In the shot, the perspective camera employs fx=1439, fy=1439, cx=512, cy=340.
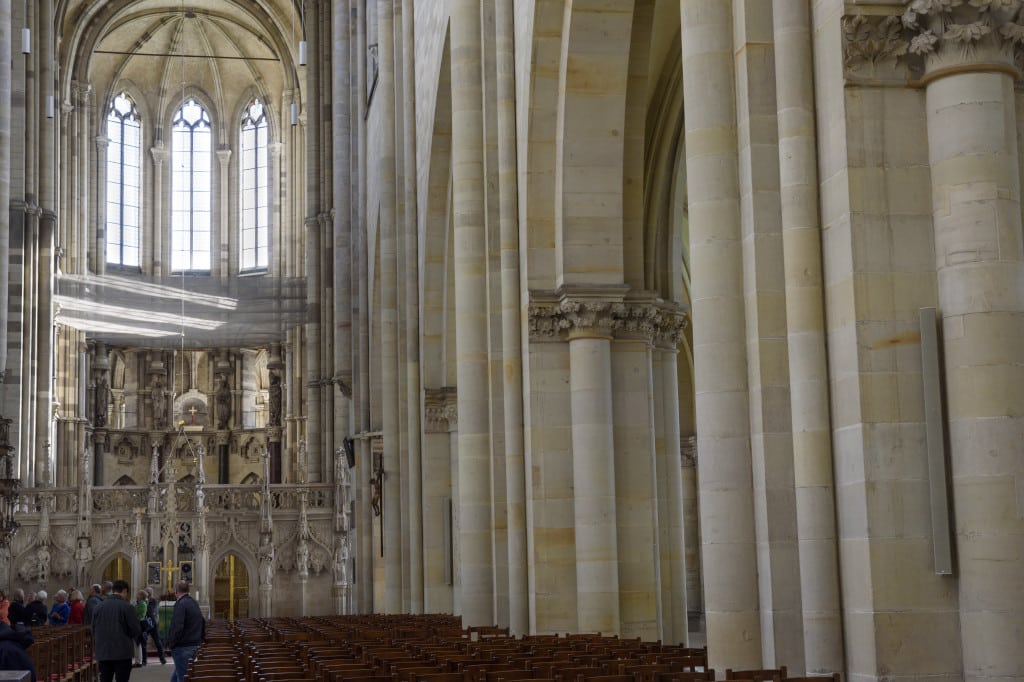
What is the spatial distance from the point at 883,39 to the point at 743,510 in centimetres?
354

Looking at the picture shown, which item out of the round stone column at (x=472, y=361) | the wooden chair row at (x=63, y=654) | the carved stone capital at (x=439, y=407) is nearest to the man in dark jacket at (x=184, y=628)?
the wooden chair row at (x=63, y=654)

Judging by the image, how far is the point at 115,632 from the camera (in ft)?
48.9

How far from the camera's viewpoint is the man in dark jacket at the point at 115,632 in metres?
14.8

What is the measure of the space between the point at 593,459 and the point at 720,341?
21.9 feet

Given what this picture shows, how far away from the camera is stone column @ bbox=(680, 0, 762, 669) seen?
34.7 ft

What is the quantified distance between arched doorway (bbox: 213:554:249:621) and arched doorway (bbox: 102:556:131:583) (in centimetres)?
251

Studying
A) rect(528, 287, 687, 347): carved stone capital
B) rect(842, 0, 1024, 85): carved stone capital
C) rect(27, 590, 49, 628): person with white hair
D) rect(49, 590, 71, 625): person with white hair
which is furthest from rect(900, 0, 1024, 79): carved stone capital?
rect(49, 590, 71, 625): person with white hair

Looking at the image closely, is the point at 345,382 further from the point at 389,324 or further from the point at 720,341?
the point at 720,341

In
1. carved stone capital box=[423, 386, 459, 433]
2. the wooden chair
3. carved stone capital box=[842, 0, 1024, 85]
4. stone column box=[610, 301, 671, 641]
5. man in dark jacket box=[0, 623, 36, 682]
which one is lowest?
the wooden chair

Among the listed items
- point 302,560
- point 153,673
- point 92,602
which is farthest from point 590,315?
point 302,560

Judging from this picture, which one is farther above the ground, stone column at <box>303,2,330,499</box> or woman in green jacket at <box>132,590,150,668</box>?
stone column at <box>303,2,330,499</box>

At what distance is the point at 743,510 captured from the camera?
10703 mm

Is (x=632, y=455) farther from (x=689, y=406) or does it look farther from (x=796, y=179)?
(x=689, y=406)

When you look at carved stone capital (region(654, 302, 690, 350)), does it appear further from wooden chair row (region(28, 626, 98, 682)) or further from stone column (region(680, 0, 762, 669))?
wooden chair row (region(28, 626, 98, 682))
